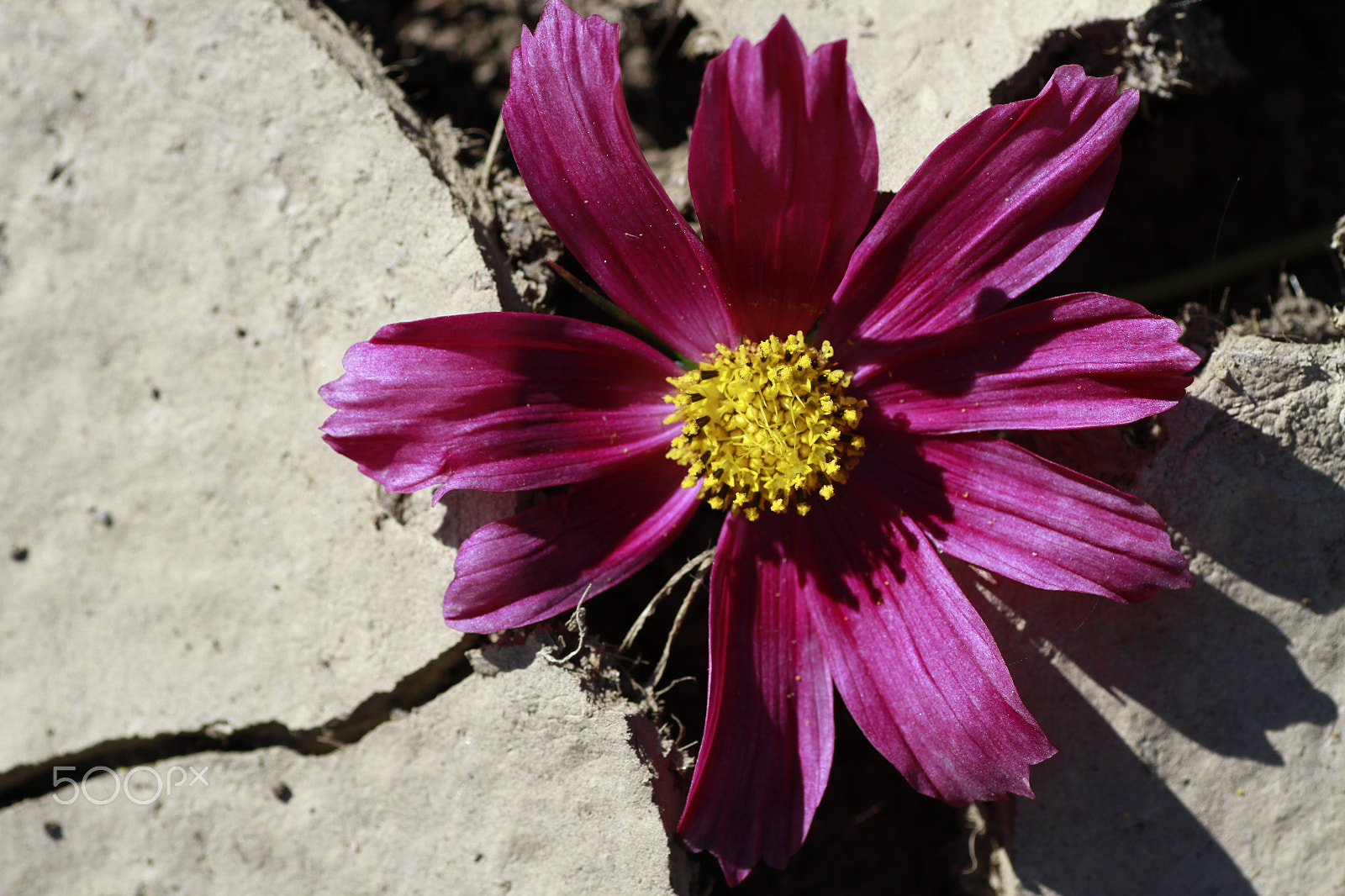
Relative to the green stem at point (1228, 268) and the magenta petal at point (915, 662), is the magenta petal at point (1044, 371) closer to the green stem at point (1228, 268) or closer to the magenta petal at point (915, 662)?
the magenta petal at point (915, 662)

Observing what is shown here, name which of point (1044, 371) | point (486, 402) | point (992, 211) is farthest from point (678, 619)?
point (992, 211)

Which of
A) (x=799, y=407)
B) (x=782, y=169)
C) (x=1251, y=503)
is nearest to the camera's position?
(x=782, y=169)

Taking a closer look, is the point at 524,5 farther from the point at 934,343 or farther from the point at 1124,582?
the point at 1124,582

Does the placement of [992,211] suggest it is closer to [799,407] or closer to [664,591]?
[799,407]

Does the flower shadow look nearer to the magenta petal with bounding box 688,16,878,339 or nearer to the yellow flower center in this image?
the yellow flower center

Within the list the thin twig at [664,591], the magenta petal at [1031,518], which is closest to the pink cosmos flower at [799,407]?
the magenta petal at [1031,518]

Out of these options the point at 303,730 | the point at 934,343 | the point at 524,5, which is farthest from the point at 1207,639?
the point at 524,5
